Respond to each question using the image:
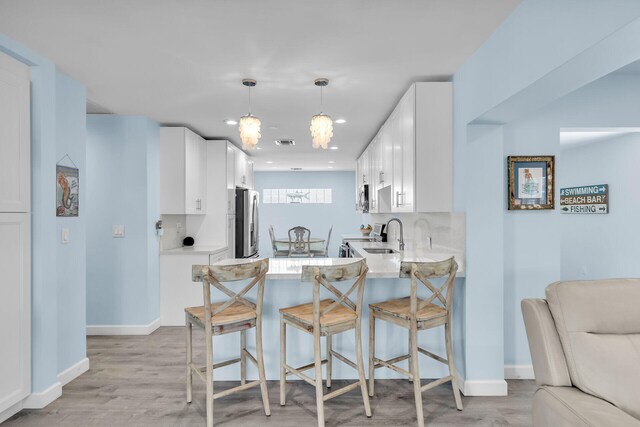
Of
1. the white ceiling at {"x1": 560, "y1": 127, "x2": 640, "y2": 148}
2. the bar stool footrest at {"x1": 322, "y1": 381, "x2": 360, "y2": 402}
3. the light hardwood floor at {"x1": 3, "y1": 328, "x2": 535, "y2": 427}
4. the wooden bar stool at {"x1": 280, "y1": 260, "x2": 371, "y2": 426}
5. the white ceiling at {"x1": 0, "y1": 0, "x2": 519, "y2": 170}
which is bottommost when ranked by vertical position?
the light hardwood floor at {"x1": 3, "y1": 328, "x2": 535, "y2": 427}

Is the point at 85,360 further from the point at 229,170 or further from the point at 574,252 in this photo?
the point at 574,252

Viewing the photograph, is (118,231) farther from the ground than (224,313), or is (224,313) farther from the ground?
(118,231)

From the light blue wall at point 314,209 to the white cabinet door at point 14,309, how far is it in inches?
280

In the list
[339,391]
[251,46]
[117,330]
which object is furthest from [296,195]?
[339,391]

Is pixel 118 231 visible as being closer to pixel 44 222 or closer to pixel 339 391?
Result: pixel 44 222

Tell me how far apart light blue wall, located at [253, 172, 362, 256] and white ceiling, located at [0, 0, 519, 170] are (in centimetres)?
581

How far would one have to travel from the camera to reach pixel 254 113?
393 cm

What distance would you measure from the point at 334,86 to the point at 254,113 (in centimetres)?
118

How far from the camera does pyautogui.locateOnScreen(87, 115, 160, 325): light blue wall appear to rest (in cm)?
403

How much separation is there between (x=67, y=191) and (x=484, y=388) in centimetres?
363

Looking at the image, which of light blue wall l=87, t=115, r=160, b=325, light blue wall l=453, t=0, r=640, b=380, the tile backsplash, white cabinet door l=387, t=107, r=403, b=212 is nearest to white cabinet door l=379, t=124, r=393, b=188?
white cabinet door l=387, t=107, r=403, b=212

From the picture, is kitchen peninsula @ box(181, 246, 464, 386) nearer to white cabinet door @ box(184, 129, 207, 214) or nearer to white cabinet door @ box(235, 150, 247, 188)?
white cabinet door @ box(184, 129, 207, 214)

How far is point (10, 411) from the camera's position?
92.9 inches

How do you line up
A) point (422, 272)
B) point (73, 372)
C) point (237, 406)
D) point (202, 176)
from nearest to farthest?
point (422, 272)
point (237, 406)
point (73, 372)
point (202, 176)
